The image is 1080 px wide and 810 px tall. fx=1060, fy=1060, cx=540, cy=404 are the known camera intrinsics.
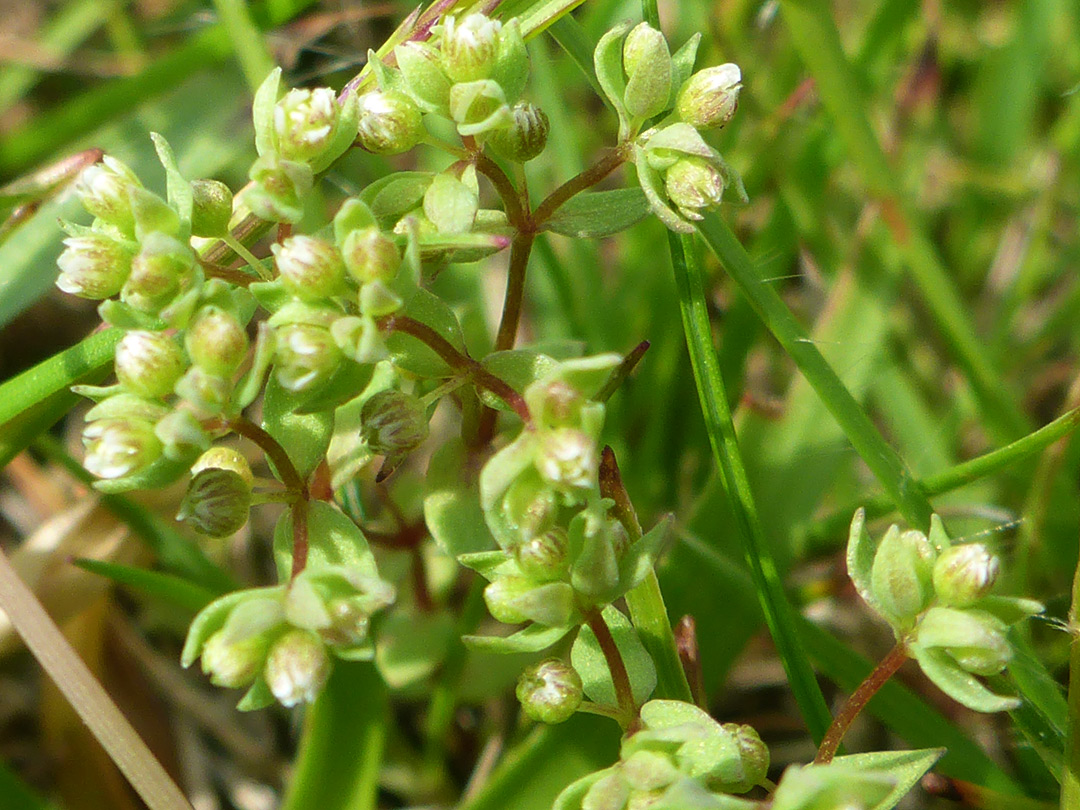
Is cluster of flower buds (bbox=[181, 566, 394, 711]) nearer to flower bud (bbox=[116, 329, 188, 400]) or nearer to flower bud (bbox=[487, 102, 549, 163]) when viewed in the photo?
flower bud (bbox=[116, 329, 188, 400])

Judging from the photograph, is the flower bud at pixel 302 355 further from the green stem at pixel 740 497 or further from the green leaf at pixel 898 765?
the green leaf at pixel 898 765

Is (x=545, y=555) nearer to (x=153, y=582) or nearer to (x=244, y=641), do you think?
(x=244, y=641)

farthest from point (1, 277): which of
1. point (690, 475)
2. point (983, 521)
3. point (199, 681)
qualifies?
point (983, 521)

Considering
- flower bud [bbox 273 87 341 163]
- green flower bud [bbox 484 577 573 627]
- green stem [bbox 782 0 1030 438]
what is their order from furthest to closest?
green stem [bbox 782 0 1030 438]
flower bud [bbox 273 87 341 163]
green flower bud [bbox 484 577 573 627]

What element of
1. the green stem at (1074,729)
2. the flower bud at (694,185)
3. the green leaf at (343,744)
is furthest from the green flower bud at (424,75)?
the green stem at (1074,729)

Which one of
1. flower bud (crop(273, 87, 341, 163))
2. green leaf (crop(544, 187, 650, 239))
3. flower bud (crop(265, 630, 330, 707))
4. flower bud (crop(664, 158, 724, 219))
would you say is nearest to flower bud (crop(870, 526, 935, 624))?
flower bud (crop(664, 158, 724, 219))

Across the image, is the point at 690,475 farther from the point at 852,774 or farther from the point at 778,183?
the point at 852,774
